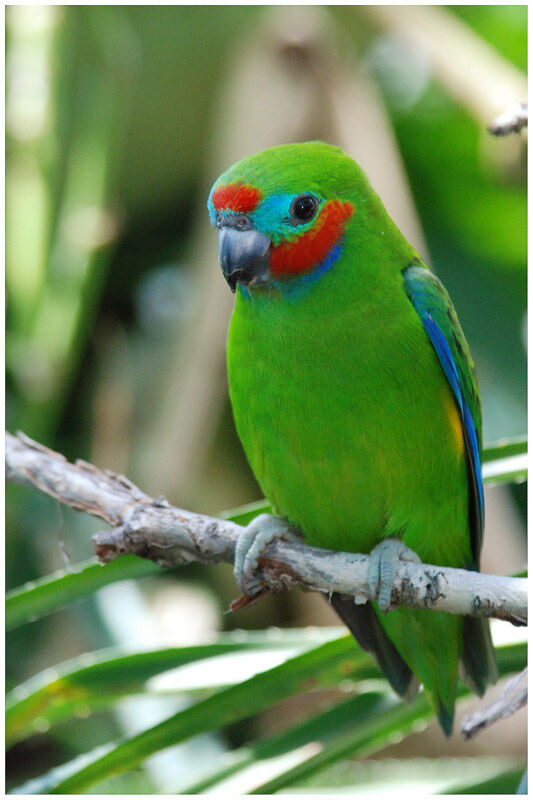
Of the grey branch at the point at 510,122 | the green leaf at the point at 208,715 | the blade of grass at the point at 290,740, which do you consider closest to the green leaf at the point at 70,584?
the green leaf at the point at 208,715

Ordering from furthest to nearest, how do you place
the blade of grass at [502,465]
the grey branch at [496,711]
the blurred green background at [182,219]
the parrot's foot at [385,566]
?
the blurred green background at [182,219] → the blade of grass at [502,465] → the parrot's foot at [385,566] → the grey branch at [496,711]

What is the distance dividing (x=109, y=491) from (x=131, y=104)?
1670mm

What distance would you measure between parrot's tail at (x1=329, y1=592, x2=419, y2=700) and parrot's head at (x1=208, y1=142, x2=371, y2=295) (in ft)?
1.83

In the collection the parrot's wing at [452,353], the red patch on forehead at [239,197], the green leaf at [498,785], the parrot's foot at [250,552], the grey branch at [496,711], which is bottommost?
the green leaf at [498,785]

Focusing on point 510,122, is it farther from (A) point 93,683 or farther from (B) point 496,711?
(A) point 93,683

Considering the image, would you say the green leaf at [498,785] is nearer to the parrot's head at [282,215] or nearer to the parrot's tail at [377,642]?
the parrot's tail at [377,642]

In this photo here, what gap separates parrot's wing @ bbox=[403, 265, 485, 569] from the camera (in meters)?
1.48

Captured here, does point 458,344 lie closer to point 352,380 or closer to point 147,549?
point 352,380

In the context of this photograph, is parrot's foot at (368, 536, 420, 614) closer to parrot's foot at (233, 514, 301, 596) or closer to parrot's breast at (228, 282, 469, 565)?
parrot's breast at (228, 282, 469, 565)

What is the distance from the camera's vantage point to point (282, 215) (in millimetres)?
1336

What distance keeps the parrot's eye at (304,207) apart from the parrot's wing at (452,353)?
0.77 feet

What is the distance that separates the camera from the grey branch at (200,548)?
1.22m

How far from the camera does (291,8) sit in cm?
255

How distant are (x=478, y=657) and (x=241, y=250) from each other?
817 millimetres
